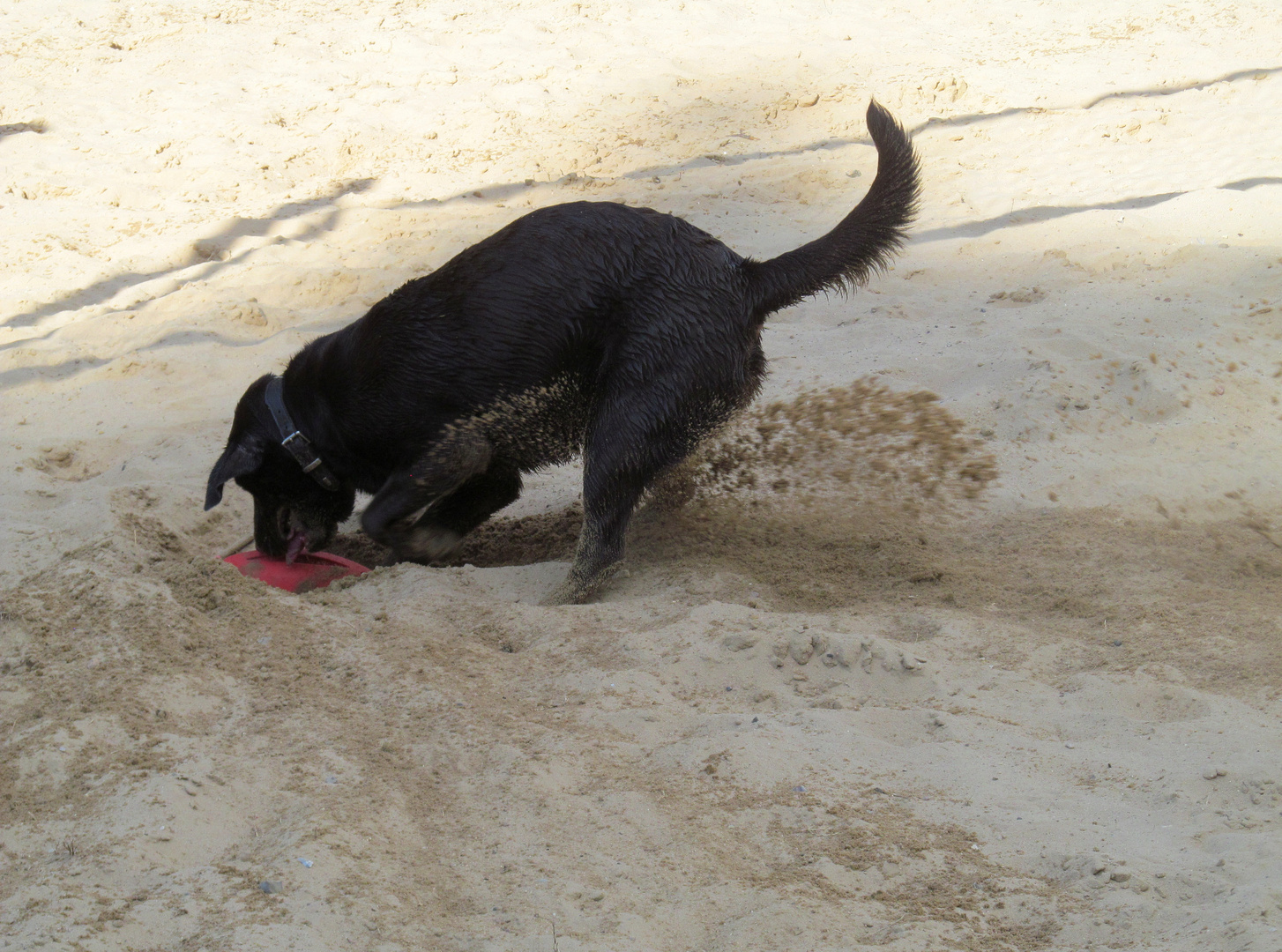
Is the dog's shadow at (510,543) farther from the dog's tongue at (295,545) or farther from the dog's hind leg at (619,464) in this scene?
the dog's hind leg at (619,464)

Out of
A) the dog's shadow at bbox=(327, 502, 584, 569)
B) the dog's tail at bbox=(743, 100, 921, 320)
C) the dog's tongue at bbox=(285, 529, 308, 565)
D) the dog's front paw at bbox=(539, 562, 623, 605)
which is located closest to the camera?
the dog's tail at bbox=(743, 100, 921, 320)

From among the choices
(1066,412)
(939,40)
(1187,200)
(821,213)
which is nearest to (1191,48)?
(939,40)

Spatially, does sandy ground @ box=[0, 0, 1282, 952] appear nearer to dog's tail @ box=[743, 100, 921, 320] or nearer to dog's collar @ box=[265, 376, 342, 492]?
dog's collar @ box=[265, 376, 342, 492]

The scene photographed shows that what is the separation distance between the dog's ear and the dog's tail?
215cm

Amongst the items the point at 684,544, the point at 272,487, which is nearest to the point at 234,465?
the point at 272,487

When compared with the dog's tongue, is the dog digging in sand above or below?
above

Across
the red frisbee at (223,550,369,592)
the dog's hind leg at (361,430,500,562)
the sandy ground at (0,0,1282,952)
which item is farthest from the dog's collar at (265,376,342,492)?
the sandy ground at (0,0,1282,952)

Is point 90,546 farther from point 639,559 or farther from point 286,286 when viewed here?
point 286,286

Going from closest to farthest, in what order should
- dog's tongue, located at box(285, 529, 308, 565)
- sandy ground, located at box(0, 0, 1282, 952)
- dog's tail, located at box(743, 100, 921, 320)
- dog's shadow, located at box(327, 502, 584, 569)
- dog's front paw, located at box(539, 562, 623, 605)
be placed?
sandy ground, located at box(0, 0, 1282, 952) < dog's tail, located at box(743, 100, 921, 320) < dog's front paw, located at box(539, 562, 623, 605) < dog's tongue, located at box(285, 529, 308, 565) < dog's shadow, located at box(327, 502, 584, 569)

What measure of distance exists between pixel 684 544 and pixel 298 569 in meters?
1.65

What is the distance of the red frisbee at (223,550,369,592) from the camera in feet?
13.9

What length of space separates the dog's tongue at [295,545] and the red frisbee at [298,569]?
26mm

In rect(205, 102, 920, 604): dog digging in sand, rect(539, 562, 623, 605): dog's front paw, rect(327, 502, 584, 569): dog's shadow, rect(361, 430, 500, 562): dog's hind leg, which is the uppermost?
rect(205, 102, 920, 604): dog digging in sand

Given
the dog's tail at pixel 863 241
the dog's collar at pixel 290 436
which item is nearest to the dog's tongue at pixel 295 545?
the dog's collar at pixel 290 436
